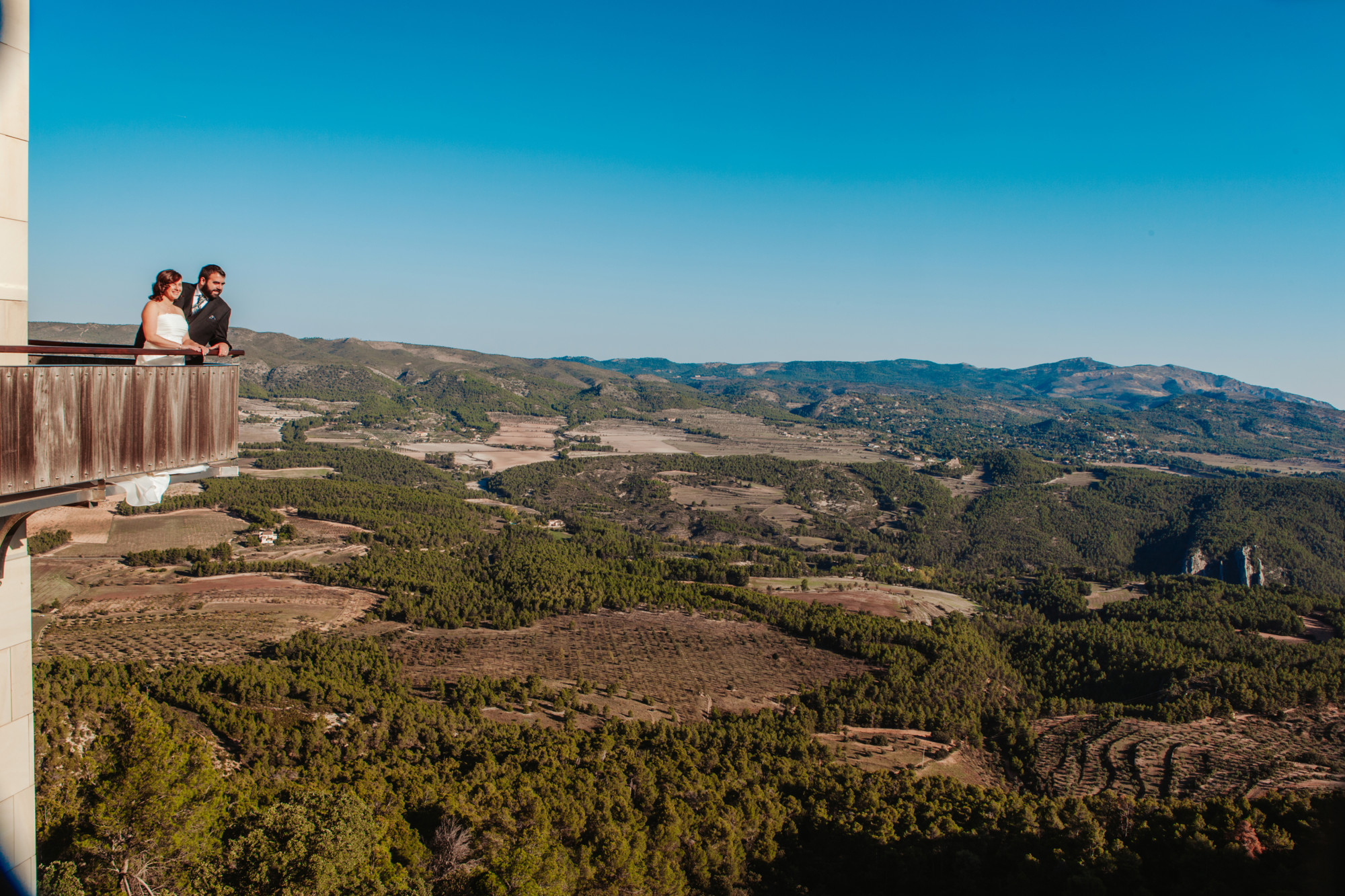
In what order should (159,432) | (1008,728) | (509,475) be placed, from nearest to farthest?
(159,432), (1008,728), (509,475)

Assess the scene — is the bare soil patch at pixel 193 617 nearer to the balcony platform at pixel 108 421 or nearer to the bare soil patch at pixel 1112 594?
the balcony platform at pixel 108 421

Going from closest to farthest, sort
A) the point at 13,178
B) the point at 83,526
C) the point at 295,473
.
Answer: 1. the point at 13,178
2. the point at 83,526
3. the point at 295,473

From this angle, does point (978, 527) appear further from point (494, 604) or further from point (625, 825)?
point (625, 825)

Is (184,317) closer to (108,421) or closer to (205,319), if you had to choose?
(205,319)

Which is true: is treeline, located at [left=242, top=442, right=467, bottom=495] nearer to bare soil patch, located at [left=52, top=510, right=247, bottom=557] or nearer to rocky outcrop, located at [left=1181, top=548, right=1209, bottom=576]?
bare soil patch, located at [left=52, top=510, right=247, bottom=557]

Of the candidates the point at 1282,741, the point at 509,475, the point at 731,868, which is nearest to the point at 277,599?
the point at 731,868

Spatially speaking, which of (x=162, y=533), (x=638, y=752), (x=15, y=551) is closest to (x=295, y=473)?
(x=162, y=533)
